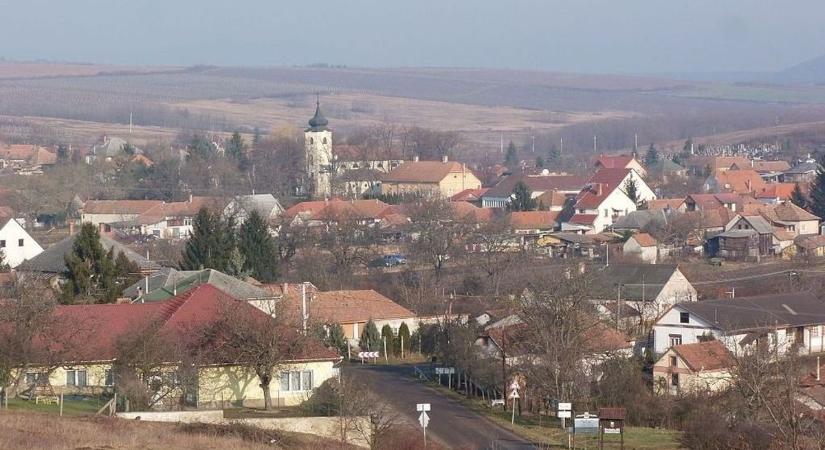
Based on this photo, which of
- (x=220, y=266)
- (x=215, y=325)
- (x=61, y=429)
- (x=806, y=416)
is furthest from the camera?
(x=220, y=266)

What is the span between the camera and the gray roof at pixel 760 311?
30703 mm

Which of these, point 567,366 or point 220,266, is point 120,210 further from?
point 567,366

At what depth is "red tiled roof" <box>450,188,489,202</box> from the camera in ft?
224

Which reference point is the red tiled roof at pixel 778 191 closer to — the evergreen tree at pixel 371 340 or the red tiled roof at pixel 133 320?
the evergreen tree at pixel 371 340

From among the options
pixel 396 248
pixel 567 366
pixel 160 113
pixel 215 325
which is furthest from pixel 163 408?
pixel 160 113

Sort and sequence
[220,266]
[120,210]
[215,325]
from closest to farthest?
1. [215,325]
2. [220,266]
3. [120,210]

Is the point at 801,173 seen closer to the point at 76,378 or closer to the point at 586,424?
the point at 76,378

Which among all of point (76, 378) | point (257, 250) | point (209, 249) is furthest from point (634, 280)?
point (76, 378)

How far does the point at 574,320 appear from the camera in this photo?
26266 mm

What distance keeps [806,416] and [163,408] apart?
351 inches

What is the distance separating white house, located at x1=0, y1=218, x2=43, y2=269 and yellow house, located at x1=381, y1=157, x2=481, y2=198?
85.6 ft

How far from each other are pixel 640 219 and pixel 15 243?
21.5 metres

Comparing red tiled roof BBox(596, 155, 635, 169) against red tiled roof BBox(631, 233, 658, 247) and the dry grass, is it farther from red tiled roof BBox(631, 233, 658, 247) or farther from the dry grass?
the dry grass

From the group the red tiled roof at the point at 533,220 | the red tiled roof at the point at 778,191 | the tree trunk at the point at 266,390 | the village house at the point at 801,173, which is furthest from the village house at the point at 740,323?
the village house at the point at 801,173
